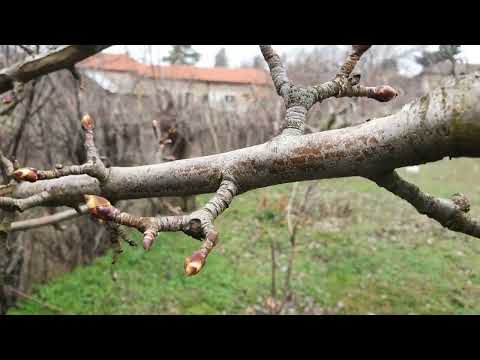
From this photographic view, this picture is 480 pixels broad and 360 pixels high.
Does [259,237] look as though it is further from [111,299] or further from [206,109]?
[206,109]

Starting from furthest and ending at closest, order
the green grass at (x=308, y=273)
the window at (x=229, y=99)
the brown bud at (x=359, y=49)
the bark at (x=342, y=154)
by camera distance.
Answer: the window at (x=229, y=99) < the green grass at (x=308, y=273) < the brown bud at (x=359, y=49) < the bark at (x=342, y=154)

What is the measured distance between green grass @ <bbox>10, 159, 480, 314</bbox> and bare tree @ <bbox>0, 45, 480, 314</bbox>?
176 inches

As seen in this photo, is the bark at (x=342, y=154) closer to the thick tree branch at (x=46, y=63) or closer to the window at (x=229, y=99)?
the thick tree branch at (x=46, y=63)

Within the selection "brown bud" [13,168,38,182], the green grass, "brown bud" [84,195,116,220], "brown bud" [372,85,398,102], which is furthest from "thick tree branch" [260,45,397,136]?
the green grass

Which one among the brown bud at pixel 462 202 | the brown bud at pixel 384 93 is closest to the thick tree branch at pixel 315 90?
the brown bud at pixel 384 93

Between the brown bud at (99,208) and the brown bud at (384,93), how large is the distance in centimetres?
87

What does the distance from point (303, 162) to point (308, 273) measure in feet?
19.5

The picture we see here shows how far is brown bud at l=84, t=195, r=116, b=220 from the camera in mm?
768

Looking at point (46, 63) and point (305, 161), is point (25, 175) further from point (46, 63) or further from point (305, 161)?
point (46, 63)

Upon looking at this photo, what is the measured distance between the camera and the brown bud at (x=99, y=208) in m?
0.77

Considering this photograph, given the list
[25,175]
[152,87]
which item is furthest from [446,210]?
[152,87]

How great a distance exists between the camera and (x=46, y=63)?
213 centimetres

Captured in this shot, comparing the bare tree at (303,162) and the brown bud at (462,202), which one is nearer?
the bare tree at (303,162)

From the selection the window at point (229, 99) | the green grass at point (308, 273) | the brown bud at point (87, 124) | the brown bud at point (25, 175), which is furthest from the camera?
the window at point (229, 99)
